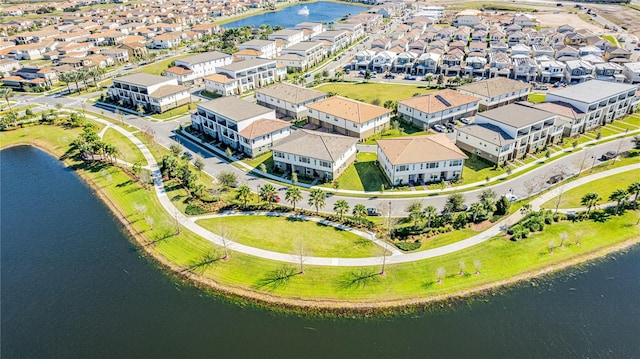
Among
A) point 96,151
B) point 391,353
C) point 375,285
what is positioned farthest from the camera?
point 96,151

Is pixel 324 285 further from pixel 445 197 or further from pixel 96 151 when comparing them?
pixel 96 151

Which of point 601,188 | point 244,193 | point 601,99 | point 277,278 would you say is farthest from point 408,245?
point 601,99

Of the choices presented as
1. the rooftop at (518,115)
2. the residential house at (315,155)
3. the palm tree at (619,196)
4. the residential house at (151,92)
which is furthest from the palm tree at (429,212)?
the residential house at (151,92)

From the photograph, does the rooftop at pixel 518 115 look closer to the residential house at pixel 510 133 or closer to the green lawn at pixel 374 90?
the residential house at pixel 510 133

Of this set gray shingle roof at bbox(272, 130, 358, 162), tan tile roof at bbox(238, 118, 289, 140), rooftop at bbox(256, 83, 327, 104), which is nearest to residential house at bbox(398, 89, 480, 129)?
rooftop at bbox(256, 83, 327, 104)

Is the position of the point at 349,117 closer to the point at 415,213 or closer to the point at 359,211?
the point at 359,211

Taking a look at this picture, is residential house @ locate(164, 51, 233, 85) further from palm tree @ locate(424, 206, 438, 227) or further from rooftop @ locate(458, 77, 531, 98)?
palm tree @ locate(424, 206, 438, 227)

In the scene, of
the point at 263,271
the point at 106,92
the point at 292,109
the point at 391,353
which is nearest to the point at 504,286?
the point at 391,353
